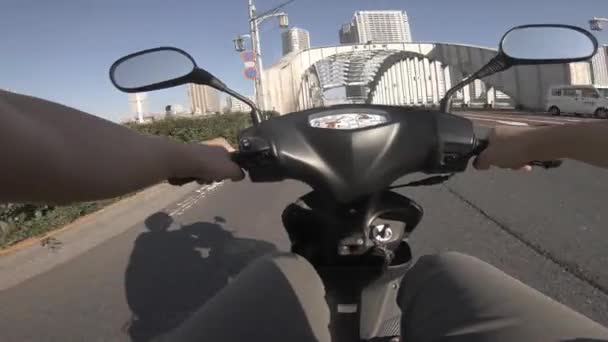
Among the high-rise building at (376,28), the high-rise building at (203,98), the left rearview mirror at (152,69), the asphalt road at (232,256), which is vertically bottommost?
the asphalt road at (232,256)

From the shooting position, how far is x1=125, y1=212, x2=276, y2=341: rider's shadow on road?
302 centimetres

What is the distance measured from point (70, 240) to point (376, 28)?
54934 mm

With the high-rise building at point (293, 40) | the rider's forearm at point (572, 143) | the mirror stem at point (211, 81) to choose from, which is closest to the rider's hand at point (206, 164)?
the mirror stem at point (211, 81)

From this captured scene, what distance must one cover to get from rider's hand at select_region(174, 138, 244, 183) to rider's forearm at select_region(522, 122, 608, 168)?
0.83 meters

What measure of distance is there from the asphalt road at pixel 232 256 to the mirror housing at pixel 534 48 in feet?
5.83

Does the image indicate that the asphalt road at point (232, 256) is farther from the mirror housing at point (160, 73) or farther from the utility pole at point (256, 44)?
the utility pole at point (256, 44)

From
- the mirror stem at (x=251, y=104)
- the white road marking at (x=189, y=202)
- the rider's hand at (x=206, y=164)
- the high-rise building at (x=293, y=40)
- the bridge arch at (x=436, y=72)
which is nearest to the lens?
the rider's hand at (x=206, y=164)

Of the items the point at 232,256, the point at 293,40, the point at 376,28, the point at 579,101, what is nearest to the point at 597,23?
the point at 579,101

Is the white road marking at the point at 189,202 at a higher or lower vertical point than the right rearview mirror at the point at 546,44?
lower

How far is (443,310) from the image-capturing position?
999 mm

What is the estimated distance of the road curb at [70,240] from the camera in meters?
4.51

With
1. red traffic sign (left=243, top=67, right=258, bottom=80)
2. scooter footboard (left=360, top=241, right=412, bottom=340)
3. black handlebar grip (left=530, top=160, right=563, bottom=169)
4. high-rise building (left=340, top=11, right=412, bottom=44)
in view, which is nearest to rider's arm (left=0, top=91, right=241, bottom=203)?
scooter footboard (left=360, top=241, right=412, bottom=340)

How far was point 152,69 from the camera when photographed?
1.55 m

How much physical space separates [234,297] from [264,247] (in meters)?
3.19
